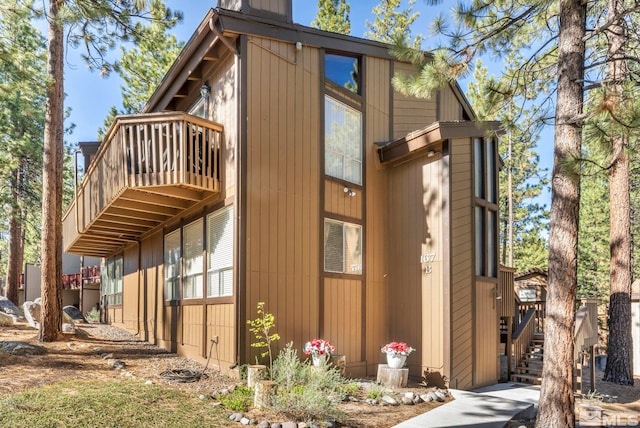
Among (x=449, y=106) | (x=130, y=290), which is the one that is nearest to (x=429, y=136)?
(x=449, y=106)

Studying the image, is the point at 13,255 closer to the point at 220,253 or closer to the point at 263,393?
the point at 220,253

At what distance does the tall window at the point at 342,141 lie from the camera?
29.1 ft

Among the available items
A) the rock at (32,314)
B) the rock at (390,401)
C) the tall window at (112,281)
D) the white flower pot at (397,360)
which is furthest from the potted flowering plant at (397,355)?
the tall window at (112,281)

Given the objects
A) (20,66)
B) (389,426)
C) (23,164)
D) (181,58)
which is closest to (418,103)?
(181,58)

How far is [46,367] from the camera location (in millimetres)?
7133

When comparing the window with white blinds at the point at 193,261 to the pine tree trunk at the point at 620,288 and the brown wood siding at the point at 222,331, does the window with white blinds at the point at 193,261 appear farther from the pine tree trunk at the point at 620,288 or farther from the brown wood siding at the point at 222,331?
the pine tree trunk at the point at 620,288

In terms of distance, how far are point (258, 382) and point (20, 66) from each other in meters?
8.52

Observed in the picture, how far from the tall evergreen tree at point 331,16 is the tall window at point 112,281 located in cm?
1152

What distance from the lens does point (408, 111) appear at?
10.6m

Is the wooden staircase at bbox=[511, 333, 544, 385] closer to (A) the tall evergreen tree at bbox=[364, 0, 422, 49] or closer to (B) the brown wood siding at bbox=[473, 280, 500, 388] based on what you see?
(B) the brown wood siding at bbox=[473, 280, 500, 388]

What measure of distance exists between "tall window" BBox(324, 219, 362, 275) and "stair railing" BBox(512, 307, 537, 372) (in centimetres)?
379

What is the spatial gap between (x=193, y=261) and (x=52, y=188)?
348 cm

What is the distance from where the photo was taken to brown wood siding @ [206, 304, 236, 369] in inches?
286

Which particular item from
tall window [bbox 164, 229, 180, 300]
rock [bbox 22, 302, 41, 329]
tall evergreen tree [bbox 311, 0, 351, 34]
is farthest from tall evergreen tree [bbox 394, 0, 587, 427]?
tall evergreen tree [bbox 311, 0, 351, 34]
